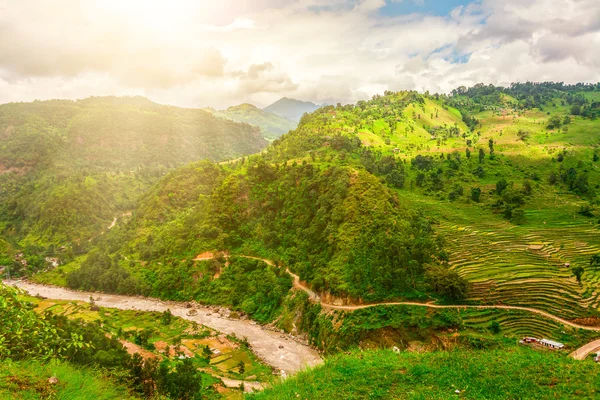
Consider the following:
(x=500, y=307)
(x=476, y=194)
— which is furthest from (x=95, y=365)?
(x=476, y=194)

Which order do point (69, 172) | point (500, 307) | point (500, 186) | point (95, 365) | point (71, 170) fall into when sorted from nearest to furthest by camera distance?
point (95, 365) < point (500, 307) < point (500, 186) < point (69, 172) < point (71, 170)

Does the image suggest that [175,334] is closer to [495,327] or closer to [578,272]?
[495,327]

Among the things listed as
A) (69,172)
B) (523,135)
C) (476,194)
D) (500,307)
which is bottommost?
(500,307)

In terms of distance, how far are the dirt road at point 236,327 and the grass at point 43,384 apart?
26.7m

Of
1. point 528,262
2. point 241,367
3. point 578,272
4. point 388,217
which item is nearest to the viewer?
point 578,272

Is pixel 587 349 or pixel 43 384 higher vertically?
pixel 43 384

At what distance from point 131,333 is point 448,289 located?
44.6m

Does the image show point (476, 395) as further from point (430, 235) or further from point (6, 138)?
point (6, 138)

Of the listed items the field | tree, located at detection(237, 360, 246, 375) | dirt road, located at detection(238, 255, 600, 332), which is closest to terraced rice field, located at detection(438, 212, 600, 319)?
dirt road, located at detection(238, 255, 600, 332)

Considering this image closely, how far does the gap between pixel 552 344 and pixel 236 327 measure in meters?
40.3

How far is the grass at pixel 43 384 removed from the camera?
8086 mm

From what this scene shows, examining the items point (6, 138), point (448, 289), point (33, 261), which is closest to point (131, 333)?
point (448, 289)

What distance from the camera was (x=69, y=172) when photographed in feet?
463

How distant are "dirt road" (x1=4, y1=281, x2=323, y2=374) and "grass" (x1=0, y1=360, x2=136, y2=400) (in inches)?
1051
